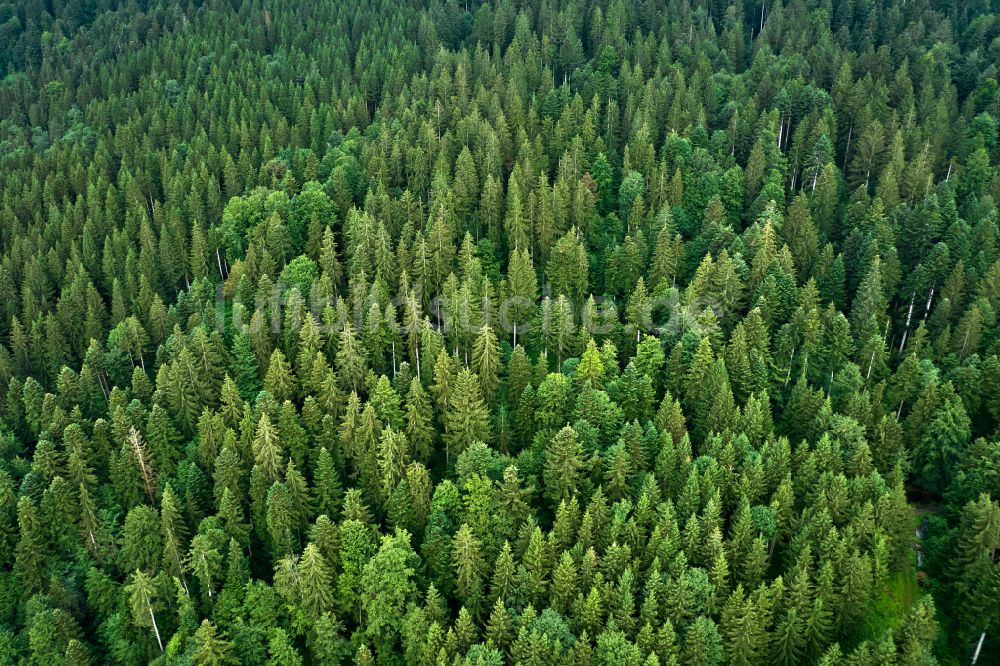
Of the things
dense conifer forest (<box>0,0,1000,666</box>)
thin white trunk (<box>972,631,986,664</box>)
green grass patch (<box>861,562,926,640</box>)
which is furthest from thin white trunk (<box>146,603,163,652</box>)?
thin white trunk (<box>972,631,986,664</box>)

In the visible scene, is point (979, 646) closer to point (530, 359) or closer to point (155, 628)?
point (530, 359)

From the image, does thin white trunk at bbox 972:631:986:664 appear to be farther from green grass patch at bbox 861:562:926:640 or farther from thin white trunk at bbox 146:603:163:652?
thin white trunk at bbox 146:603:163:652

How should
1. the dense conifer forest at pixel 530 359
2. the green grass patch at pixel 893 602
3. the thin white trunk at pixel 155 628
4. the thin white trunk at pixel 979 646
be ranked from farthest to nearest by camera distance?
the thin white trunk at pixel 155 628 < the green grass patch at pixel 893 602 < the dense conifer forest at pixel 530 359 < the thin white trunk at pixel 979 646

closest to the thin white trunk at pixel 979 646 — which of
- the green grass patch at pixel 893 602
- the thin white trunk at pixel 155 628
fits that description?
the green grass patch at pixel 893 602

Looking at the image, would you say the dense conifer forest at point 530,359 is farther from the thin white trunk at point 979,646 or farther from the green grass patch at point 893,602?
the thin white trunk at point 979,646

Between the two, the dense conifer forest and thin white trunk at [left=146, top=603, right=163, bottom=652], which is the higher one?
the dense conifer forest

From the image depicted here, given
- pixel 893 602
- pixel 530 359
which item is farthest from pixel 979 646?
pixel 530 359

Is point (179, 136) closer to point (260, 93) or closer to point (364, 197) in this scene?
point (260, 93)

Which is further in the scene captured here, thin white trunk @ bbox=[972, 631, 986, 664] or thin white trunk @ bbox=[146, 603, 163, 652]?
thin white trunk @ bbox=[146, 603, 163, 652]
